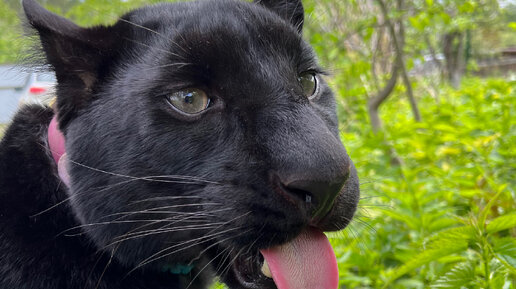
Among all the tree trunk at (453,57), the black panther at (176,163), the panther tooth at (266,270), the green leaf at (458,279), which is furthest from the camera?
the tree trunk at (453,57)

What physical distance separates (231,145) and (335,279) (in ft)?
1.93

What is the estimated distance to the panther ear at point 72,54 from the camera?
1885 mm

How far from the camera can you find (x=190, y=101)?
1756 mm

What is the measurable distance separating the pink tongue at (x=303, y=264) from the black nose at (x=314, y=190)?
0.18 m

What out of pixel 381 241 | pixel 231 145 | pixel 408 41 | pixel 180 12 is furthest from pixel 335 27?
pixel 231 145

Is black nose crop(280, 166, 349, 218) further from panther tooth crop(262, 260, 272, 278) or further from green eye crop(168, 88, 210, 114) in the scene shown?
green eye crop(168, 88, 210, 114)

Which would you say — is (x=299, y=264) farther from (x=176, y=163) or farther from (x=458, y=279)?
(x=458, y=279)

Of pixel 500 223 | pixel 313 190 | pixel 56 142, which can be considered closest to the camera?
pixel 313 190

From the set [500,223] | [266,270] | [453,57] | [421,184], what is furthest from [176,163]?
[453,57]

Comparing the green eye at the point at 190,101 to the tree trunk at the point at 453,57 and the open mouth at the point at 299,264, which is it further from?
the tree trunk at the point at 453,57

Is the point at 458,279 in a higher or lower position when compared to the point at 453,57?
higher

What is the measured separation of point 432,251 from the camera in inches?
69.4

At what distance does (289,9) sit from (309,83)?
1.77ft

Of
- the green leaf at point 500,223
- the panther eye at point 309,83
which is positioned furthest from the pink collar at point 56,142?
the green leaf at point 500,223
